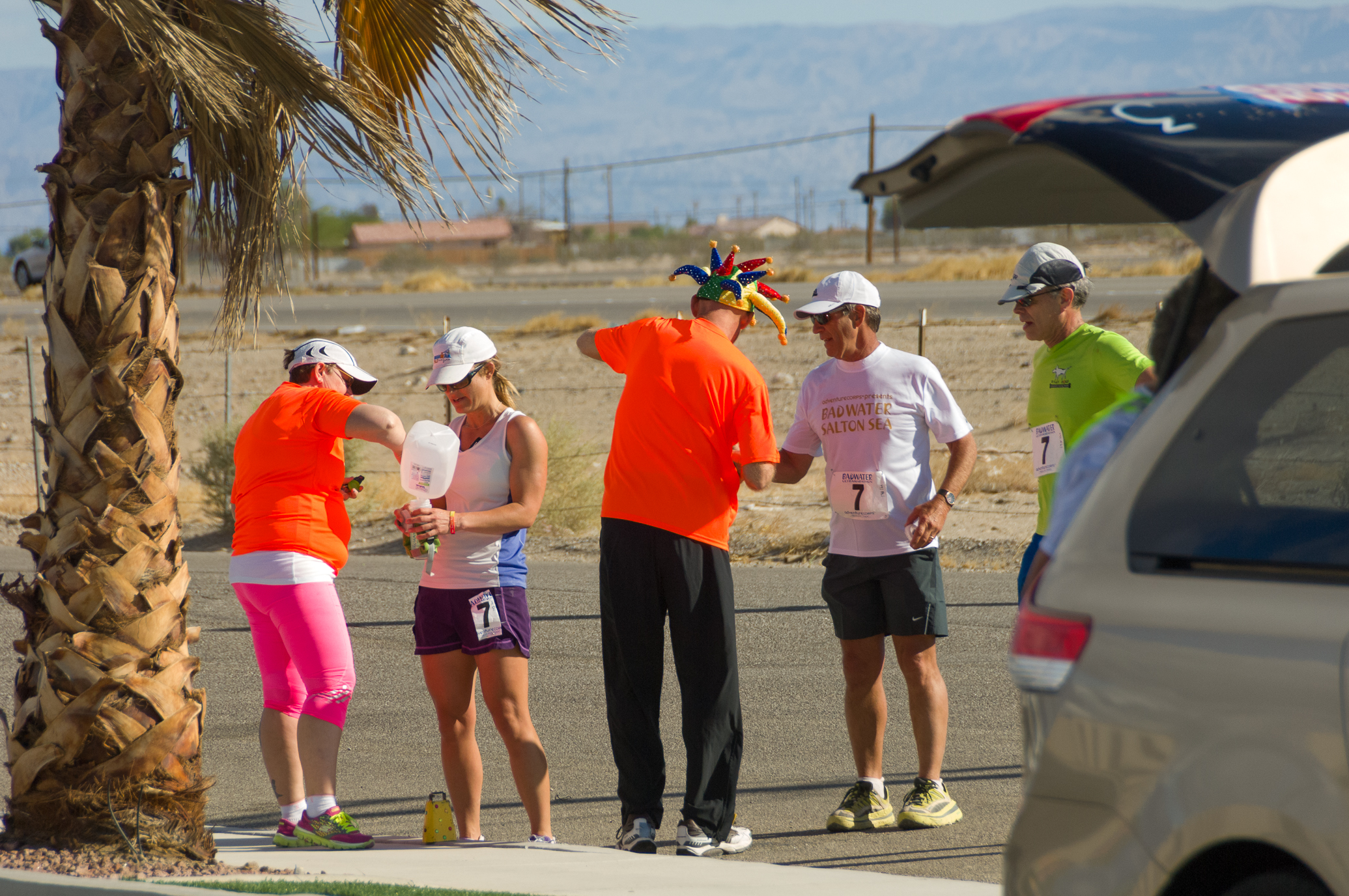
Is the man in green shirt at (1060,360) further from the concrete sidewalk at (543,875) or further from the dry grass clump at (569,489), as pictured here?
the dry grass clump at (569,489)

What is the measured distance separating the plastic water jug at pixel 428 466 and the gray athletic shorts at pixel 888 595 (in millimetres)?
1582

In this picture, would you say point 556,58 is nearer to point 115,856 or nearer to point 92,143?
point 92,143

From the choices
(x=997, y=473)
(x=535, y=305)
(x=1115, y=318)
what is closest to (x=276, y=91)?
(x=997, y=473)

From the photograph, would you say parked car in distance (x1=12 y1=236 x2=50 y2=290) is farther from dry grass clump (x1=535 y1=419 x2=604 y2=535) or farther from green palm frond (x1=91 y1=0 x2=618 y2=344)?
green palm frond (x1=91 y1=0 x2=618 y2=344)

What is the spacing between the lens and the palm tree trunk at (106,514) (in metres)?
4.35

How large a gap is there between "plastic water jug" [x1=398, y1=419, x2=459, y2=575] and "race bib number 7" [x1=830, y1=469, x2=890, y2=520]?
1.48 m

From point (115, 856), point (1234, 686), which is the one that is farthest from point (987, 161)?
point (115, 856)

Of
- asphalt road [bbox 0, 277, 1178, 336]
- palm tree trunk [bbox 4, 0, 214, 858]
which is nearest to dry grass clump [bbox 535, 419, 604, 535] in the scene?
Result: palm tree trunk [bbox 4, 0, 214, 858]

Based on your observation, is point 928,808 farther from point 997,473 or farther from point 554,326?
point 554,326

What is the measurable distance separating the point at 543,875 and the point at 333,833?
1.02 meters

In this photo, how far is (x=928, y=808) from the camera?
17.1ft

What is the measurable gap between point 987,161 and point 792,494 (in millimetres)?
13275

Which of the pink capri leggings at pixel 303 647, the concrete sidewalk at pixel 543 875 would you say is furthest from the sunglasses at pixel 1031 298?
the pink capri leggings at pixel 303 647

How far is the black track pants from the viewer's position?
493 centimetres
